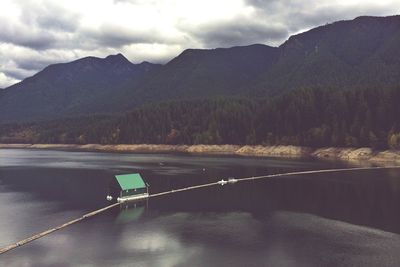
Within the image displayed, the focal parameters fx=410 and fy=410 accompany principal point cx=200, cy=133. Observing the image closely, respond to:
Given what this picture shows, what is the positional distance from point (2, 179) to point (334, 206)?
97574 millimetres

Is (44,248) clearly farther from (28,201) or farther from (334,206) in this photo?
(334,206)

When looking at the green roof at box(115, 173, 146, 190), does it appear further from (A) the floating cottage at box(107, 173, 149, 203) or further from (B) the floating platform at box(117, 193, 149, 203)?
(B) the floating platform at box(117, 193, 149, 203)

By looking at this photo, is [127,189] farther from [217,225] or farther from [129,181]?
[217,225]

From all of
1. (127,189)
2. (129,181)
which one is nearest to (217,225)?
(127,189)

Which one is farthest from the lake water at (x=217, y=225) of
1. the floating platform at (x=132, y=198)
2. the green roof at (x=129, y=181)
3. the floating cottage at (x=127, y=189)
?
the green roof at (x=129, y=181)

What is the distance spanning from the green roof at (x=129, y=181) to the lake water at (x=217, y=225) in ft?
15.8

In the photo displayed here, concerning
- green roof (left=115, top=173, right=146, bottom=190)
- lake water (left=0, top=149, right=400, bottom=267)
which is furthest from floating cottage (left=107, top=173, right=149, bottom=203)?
lake water (left=0, top=149, right=400, bottom=267)

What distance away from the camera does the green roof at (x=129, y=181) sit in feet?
286

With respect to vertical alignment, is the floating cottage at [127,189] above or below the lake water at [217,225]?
above

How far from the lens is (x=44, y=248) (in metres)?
53.0

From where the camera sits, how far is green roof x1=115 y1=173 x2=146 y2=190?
8715cm

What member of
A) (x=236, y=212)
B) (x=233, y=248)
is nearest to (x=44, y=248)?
(x=233, y=248)

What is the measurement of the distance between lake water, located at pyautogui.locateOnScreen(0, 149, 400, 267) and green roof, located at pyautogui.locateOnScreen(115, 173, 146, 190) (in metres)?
4.82

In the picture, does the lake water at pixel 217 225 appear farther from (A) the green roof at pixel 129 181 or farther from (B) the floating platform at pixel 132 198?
(A) the green roof at pixel 129 181
